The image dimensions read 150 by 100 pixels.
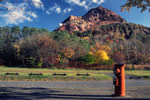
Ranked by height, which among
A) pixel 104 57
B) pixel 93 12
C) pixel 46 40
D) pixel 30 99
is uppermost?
pixel 93 12

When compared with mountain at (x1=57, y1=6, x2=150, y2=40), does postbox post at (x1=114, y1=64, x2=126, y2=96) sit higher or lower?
lower

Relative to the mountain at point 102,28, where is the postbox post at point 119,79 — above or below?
below

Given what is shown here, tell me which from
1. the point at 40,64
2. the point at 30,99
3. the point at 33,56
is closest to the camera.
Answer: the point at 30,99

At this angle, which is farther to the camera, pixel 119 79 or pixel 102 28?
pixel 102 28

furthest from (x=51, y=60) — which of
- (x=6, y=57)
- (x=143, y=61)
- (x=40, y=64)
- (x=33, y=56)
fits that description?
(x=143, y=61)

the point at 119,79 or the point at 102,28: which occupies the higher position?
the point at 102,28

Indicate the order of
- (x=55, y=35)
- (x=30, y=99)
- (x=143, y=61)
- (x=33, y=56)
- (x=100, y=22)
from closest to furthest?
1. (x=30, y=99)
2. (x=33, y=56)
3. (x=143, y=61)
4. (x=55, y=35)
5. (x=100, y=22)

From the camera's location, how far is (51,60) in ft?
151

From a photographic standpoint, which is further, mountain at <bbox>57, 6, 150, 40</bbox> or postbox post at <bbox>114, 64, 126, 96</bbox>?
mountain at <bbox>57, 6, 150, 40</bbox>

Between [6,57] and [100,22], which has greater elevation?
[100,22]

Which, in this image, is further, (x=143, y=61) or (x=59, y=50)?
(x=143, y=61)

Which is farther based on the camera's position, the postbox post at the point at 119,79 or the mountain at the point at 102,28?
the mountain at the point at 102,28

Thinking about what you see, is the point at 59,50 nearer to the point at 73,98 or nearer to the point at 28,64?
the point at 28,64

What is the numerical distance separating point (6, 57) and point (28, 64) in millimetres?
14257
